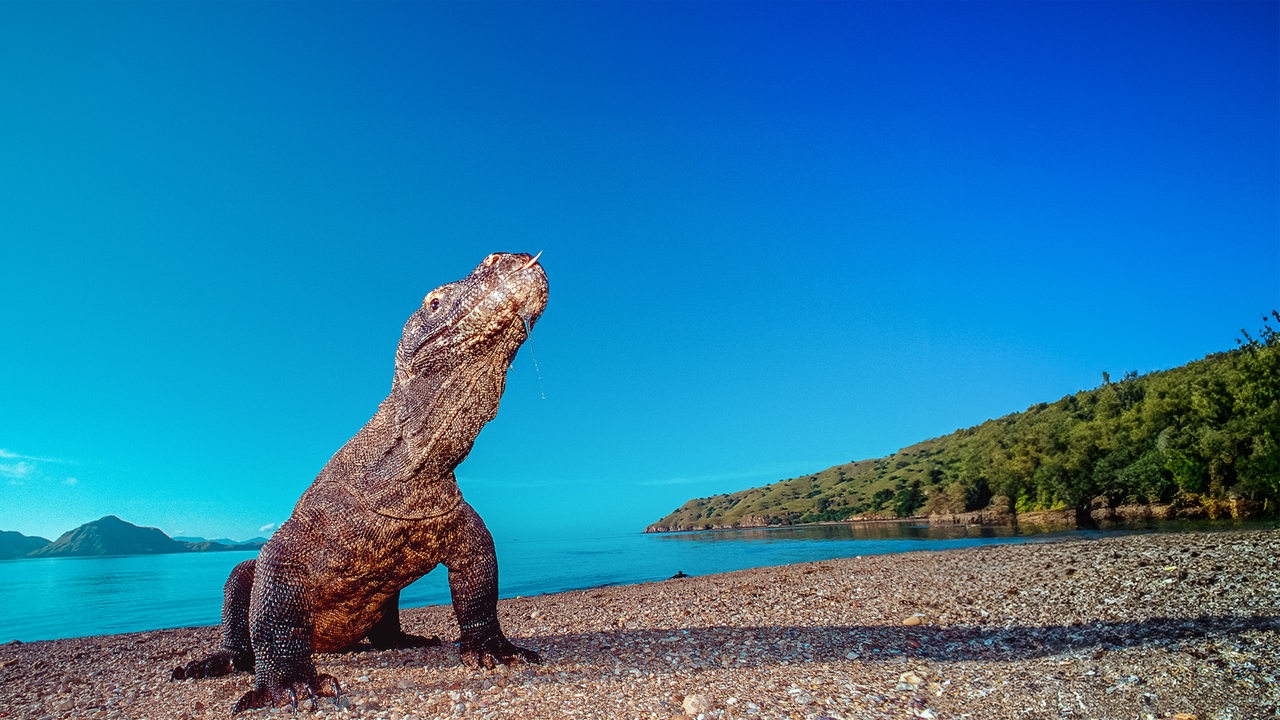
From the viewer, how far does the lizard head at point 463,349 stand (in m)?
4.58

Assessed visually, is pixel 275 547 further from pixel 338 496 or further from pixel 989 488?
pixel 989 488

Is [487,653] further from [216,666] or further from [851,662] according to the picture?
[851,662]

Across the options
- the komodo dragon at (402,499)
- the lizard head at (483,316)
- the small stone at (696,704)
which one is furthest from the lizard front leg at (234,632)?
the small stone at (696,704)

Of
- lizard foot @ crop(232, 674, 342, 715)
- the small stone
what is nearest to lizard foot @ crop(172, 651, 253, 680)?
lizard foot @ crop(232, 674, 342, 715)

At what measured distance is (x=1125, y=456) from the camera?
52969 millimetres

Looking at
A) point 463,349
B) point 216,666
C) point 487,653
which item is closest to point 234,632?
point 216,666

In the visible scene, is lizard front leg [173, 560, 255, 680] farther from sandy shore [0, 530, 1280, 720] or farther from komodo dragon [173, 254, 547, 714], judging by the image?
komodo dragon [173, 254, 547, 714]

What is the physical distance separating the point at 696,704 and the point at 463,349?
10.7 feet

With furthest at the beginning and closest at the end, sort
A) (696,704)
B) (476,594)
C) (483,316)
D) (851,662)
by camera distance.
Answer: (851,662), (476,594), (696,704), (483,316)

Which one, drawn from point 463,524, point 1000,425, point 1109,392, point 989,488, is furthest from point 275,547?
point 1000,425

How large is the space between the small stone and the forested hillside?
1675 inches

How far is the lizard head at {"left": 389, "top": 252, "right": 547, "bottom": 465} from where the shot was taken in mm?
4582

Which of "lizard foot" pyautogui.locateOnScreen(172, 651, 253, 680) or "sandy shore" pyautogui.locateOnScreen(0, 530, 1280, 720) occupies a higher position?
"lizard foot" pyautogui.locateOnScreen(172, 651, 253, 680)

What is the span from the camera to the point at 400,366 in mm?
5219
